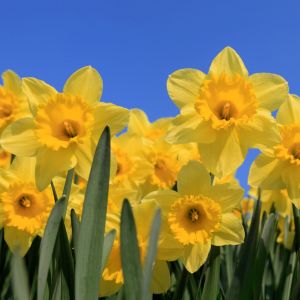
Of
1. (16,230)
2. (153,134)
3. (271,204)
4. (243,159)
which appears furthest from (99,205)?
(153,134)

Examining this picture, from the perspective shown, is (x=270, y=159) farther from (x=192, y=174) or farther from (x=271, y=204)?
(x=271, y=204)

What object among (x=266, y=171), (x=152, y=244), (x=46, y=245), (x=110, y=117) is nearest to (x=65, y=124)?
(x=110, y=117)

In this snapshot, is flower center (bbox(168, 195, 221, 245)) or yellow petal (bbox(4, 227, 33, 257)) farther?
yellow petal (bbox(4, 227, 33, 257))

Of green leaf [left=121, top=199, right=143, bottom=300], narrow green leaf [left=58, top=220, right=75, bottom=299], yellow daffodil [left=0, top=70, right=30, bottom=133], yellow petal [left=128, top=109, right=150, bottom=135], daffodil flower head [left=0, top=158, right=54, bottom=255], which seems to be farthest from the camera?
yellow petal [left=128, top=109, right=150, bottom=135]

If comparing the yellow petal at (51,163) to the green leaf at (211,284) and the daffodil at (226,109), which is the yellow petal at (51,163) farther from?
the green leaf at (211,284)

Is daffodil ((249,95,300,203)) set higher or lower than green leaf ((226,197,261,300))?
higher

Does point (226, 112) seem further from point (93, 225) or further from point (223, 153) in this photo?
point (93, 225)

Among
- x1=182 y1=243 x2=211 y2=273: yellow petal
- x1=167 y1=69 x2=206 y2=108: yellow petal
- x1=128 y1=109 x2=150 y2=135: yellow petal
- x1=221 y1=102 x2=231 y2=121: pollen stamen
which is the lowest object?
x1=182 y1=243 x2=211 y2=273: yellow petal

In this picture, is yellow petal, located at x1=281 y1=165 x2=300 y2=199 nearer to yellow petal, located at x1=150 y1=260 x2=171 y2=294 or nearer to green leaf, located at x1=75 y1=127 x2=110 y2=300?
yellow petal, located at x1=150 y1=260 x2=171 y2=294

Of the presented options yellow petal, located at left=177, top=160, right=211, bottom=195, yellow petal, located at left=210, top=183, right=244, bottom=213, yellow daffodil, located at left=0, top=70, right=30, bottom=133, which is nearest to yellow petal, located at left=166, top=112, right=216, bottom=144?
yellow petal, located at left=177, top=160, right=211, bottom=195
